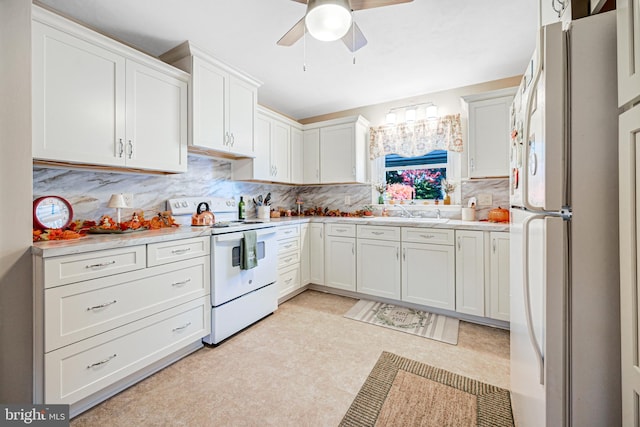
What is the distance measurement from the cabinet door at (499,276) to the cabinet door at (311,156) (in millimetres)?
2297

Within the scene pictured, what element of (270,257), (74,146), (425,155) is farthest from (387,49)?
(74,146)

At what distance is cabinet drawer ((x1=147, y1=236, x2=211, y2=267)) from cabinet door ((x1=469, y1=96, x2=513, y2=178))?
2760 mm

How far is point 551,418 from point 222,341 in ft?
7.03

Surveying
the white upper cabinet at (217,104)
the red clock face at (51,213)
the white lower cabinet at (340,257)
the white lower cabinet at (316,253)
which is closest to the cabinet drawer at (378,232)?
the white lower cabinet at (340,257)

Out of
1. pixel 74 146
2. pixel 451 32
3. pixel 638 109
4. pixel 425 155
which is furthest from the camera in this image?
pixel 425 155

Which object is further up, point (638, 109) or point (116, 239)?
point (638, 109)

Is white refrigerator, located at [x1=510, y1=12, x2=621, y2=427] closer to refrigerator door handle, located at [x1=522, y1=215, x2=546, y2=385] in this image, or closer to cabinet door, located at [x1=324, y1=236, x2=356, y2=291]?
refrigerator door handle, located at [x1=522, y1=215, x2=546, y2=385]

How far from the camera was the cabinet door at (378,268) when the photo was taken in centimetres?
290

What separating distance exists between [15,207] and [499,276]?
3.48m

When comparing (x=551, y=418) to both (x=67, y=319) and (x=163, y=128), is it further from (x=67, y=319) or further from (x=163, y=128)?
(x=163, y=128)

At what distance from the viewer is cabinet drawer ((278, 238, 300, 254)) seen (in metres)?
2.99

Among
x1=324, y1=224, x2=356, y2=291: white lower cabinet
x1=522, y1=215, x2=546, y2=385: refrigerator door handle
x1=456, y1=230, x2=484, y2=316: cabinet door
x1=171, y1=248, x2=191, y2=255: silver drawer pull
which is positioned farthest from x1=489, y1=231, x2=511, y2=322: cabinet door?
x1=171, y1=248, x2=191, y2=255: silver drawer pull

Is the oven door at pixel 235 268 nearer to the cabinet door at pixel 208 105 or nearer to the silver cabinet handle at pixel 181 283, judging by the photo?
the silver cabinet handle at pixel 181 283

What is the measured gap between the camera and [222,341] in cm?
221
